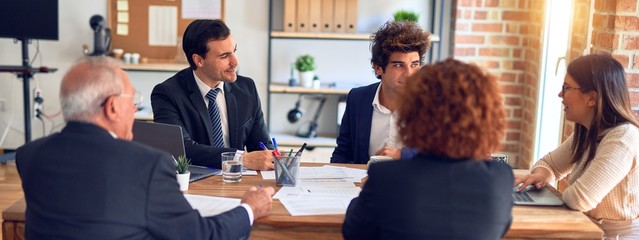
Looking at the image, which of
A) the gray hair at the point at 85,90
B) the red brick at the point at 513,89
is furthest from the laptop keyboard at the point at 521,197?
the red brick at the point at 513,89

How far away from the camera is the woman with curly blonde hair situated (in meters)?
1.75

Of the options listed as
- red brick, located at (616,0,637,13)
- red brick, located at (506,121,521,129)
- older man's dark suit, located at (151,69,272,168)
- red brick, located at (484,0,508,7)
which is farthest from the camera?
red brick, located at (506,121,521,129)

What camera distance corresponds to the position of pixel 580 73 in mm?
2539

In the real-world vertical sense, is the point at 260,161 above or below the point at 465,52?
below

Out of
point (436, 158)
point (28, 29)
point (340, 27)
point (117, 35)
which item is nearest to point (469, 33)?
point (340, 27)

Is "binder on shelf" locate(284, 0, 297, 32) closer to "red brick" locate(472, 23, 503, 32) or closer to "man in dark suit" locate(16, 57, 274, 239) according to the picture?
"red brick" locate(472, 23, 503, 32)

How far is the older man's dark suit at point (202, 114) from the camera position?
9.72 feet

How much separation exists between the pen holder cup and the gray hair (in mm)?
759

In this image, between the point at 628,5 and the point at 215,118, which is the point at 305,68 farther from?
the point at 628,5

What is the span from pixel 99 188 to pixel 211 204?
0.54 meters

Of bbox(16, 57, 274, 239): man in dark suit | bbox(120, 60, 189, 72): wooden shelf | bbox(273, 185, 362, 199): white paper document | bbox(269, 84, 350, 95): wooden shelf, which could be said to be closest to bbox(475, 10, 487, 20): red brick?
bbox(269, 84, 350, 95): wooden shelf

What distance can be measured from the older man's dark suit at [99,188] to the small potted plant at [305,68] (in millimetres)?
3312

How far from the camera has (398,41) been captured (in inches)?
120

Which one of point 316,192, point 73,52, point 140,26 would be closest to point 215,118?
point 316,192
